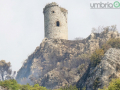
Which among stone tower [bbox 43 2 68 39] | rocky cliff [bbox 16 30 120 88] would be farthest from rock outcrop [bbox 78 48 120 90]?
stone tower [bbox 43 2 68 39]

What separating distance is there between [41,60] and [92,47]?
Answer: 30.8ft

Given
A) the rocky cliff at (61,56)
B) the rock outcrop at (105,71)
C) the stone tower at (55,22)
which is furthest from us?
the stone tower at (55,22)

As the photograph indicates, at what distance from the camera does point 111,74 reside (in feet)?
76.9

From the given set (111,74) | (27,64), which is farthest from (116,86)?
(27,64)

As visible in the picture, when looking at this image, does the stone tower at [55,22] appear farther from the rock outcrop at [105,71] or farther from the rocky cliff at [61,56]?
the rock outcrop at [105,71]

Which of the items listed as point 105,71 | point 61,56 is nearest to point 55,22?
point 61,56

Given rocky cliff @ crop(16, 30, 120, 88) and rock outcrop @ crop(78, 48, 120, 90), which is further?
rocky cliff @ crop(16, 30, 120, 88)

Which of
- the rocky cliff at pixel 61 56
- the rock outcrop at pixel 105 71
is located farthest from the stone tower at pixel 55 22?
the rock outcrop at pixel 105 71

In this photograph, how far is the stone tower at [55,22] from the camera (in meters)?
41.4

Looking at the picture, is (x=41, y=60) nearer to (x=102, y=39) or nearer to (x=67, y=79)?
(x=67, y=79)

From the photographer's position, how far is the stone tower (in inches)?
1631

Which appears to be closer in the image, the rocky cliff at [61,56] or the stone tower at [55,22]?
the rocky cliff at [61,56]

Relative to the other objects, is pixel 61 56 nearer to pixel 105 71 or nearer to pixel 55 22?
pixel 55 22

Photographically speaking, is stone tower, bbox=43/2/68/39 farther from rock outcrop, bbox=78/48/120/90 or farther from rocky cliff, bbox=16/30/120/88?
rock outcrop, bbox=78/48/120/90
